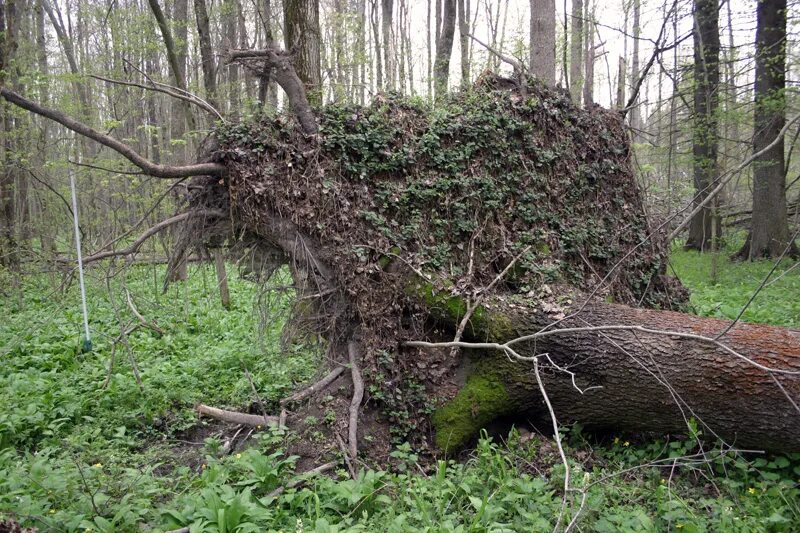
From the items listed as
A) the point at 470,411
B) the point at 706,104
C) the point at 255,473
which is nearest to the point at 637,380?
the point at 470,411

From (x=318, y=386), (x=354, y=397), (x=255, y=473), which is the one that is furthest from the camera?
(x=318, y=386)

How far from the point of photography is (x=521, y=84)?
5820mm

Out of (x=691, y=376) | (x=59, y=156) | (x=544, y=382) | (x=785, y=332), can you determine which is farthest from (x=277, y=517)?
(x=59, y=156)

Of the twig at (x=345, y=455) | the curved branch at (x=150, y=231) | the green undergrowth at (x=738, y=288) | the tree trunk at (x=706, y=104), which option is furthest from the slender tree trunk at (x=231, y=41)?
the tree trunk at (x=706, y=104)

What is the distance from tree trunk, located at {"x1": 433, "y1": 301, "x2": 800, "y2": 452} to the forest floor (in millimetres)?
240

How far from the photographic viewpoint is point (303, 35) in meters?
6.20

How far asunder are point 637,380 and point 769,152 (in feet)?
32.8

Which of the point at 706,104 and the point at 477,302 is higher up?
the point at 706,104

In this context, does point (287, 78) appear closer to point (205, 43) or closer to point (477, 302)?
point (477, 302)

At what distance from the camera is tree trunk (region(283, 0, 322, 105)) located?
6.17 metres

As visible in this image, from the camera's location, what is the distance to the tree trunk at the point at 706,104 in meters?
10.3

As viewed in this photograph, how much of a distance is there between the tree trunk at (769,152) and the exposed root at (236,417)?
10.9 metres

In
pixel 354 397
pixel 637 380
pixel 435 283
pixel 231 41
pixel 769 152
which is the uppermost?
pixel 231 41

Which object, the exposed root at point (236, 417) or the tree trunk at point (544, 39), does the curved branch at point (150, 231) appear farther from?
the tree trunk at point (544, 39)
